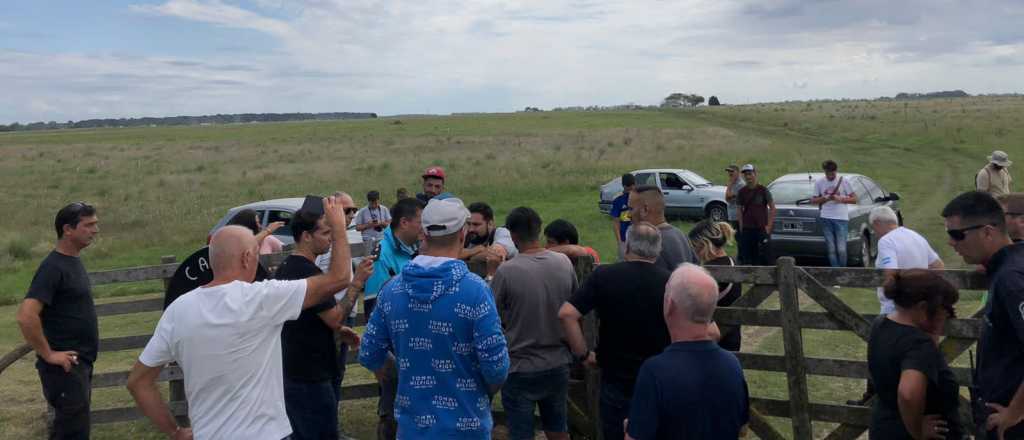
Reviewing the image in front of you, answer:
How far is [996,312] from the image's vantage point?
364 cm

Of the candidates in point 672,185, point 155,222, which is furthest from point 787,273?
point 155,222

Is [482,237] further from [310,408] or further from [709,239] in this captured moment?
[310,408]

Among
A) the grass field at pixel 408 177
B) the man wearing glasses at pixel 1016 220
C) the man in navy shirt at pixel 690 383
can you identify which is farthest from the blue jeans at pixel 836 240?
the man in navy shirt at pixel 690 383

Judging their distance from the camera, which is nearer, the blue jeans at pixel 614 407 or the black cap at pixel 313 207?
the blue jeans at pixel 614 407

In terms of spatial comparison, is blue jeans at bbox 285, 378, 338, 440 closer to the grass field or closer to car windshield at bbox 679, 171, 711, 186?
the grass field

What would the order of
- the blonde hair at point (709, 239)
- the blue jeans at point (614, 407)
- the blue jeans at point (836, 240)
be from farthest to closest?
the blue jeans at point (836, 240), the blonde hair at point (709, 239), the blue jeans at point (614, 407)

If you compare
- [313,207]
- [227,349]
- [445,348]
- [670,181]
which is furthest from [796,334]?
[670,181]

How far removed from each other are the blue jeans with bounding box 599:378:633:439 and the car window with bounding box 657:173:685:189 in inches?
683

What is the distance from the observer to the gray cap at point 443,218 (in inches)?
142

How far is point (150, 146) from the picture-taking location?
71125 millimetres

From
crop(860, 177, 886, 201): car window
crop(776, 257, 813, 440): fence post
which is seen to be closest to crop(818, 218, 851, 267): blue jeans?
crop(860, 177, 886, 201): car window

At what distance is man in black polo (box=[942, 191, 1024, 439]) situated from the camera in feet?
11.6

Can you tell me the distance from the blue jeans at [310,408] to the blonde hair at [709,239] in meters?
3.27

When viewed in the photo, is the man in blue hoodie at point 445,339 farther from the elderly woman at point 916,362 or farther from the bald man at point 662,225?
the bald man at point 662,225
